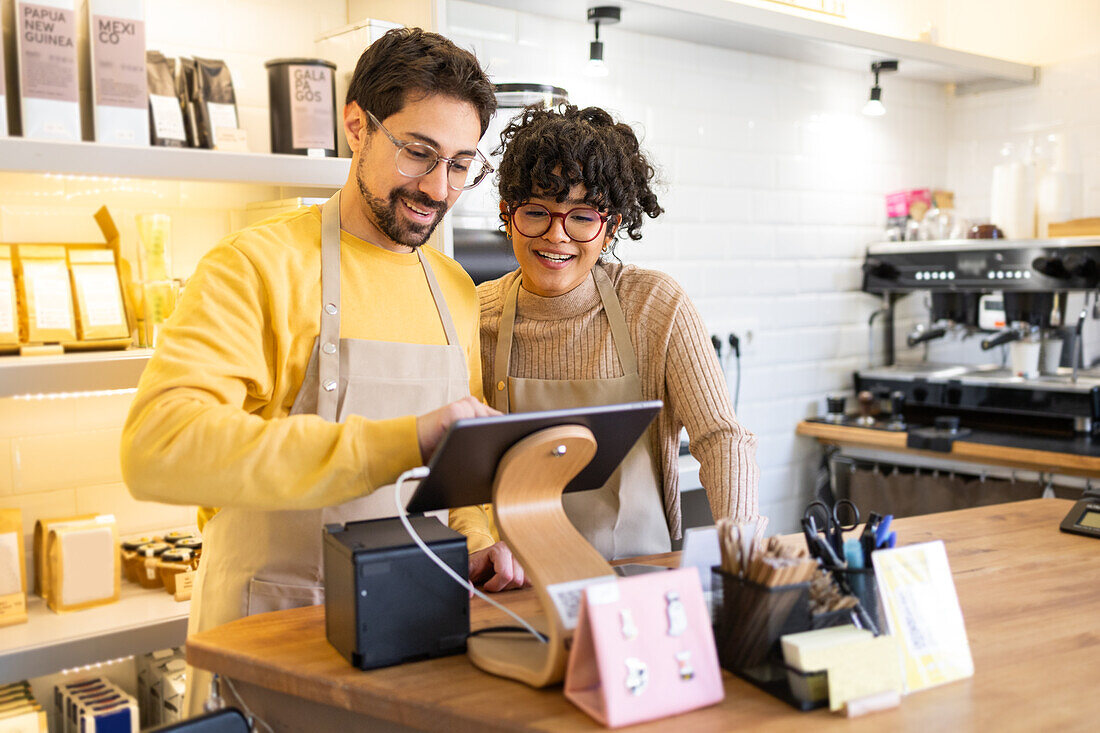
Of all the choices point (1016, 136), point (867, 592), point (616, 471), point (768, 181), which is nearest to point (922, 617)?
point (867, 592)

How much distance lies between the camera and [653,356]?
212 cm

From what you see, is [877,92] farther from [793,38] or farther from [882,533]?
[882,533]

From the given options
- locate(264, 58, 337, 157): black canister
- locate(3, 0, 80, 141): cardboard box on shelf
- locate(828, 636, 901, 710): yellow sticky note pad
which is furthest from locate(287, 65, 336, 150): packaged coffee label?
locate(828, 636, 901, 710): yellow sticky note pad

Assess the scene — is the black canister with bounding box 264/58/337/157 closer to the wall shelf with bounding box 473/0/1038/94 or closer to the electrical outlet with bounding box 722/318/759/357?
the wall shelf with bounding box 473/0/1038/94

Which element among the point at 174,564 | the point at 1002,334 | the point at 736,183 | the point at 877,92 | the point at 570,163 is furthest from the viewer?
the point at 877,92

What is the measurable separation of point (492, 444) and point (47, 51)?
5.29ft

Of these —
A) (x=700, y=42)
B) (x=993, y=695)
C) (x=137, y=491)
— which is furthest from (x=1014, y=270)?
(x=137, y=491)

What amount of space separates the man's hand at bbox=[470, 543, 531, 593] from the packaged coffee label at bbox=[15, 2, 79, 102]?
4.74 ft

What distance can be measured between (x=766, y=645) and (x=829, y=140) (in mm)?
3773

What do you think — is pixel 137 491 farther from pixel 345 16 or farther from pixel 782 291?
pixel 782 291

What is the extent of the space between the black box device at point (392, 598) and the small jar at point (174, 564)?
121 centimetres

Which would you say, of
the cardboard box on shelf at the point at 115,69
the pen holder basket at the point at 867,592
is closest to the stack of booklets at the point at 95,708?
the cardboard box on shelf at the point at 115,69

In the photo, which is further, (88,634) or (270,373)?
(88,634)

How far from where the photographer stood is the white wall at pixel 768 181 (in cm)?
387
